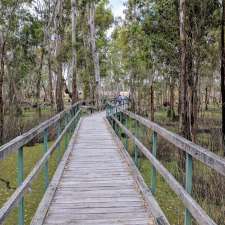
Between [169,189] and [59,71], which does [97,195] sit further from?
[59,71]

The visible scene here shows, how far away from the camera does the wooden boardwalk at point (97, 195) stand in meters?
5.29

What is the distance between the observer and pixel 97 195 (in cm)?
636

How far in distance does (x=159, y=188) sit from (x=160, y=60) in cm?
1907

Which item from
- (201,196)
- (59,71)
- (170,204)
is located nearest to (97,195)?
(170,204)

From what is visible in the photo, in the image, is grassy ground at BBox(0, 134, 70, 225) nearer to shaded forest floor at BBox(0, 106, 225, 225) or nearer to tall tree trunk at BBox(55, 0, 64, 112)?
shaded forest floor at BBox(0, 106, 225, 225)

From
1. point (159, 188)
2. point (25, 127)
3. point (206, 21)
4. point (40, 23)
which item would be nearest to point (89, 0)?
point (40, 23)

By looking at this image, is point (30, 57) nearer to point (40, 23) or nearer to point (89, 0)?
point (40, 23)

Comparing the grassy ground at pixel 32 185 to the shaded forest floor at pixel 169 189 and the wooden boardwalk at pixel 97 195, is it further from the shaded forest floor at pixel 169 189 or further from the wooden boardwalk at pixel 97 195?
the wooden boardwalk at pixel 97 195

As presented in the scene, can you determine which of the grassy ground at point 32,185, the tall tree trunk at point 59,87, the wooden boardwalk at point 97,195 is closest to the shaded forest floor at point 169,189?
the grassy ground at point 32,185

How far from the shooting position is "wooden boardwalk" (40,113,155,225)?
5.29 meters

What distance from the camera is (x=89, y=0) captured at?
103ft

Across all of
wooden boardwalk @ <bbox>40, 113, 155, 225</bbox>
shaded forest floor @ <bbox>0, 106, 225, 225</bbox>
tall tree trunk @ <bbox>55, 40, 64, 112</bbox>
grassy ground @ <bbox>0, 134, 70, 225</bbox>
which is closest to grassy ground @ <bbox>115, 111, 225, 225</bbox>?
shaded forest floor @ <bbox>0, 106, 225, 225</bbox>

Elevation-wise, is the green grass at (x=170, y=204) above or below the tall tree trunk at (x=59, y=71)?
below

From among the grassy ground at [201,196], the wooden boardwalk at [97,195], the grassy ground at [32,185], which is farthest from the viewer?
the grassy ground at [32,185]
